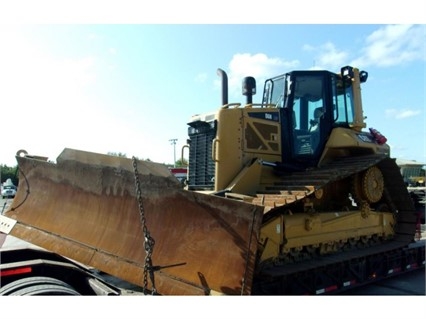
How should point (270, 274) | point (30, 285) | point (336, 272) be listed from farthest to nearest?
point (336, 272) < point (270, 274) < point (30, 285)

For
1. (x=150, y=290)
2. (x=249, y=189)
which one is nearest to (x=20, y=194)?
(x=150, y=290)

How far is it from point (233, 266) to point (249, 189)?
6.39ft

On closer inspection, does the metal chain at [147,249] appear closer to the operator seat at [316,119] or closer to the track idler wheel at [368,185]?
the operator seat at [316,119]

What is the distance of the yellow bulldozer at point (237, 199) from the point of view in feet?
12.7

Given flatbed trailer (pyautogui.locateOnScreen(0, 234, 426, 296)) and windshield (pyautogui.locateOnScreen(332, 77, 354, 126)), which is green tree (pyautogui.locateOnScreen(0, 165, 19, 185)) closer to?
flatbed trailer (pyautogui.locateOnScreen(0, 234, 426, 296))

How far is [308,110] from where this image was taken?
6.40m

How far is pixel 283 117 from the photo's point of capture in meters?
6.17

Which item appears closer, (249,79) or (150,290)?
(150,290)

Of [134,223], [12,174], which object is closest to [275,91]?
[134,223]

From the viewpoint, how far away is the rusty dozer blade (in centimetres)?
375

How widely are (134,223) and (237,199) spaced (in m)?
1.41

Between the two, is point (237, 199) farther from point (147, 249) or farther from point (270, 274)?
point (147, 249)

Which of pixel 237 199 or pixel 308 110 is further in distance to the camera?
pixel 308 110
